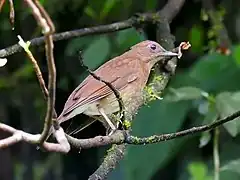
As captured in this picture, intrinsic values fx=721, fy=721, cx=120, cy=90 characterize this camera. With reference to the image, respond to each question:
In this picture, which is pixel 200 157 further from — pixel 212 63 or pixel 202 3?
pixel 202 3

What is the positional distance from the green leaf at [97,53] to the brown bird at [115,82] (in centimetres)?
11

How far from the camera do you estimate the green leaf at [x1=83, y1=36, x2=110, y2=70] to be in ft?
11.9

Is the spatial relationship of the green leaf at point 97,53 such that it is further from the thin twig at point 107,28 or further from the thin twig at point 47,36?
the thin twig at point 47,36

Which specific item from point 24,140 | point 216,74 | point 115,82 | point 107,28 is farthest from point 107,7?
point 24,140

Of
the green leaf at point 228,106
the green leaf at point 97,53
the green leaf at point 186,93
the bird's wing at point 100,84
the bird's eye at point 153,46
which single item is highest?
the green leaf at point 97,53

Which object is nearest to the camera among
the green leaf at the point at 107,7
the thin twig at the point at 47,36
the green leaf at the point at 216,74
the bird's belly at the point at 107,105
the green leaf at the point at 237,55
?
the thin twig at the point at 47,36

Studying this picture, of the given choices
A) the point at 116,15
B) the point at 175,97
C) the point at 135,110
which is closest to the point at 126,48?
the point at 116,15

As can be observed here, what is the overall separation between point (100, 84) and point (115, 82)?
22cm

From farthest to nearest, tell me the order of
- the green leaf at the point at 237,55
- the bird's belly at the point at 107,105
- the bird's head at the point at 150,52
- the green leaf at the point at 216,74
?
1. the green leaf at the point at 216,74
2. the green leaf at the point at 237,55
3. the bird's head at the point at 150,52
4. the bird's belly at the point at 107,105

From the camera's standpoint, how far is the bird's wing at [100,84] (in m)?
3.06

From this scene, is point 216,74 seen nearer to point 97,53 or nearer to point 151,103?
point 151,103

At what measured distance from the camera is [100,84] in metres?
3.22

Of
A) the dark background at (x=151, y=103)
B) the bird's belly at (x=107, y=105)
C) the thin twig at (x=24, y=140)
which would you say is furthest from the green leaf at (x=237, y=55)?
the thin twig at (x=24, y=140)

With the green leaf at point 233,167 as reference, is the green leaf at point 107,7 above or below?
above
